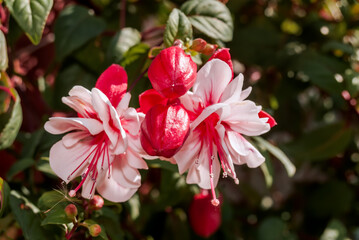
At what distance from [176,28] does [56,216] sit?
0.27 metres

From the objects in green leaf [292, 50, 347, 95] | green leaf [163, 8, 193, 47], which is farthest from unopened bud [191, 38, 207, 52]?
green leaf [292, 50, 347, 95]

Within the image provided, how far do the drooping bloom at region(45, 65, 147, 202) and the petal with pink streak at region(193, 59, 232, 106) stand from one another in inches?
3.0

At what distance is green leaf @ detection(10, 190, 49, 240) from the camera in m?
0.59

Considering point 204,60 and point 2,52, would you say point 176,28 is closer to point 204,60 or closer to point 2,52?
point 204,60

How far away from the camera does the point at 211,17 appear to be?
669 millimetres

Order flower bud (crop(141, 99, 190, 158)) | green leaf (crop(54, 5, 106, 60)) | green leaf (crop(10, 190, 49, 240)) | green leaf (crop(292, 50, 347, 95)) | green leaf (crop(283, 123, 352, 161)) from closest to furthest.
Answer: flower bud (crop(141, 99, 190, 158)) → green leaf (crop(10, 190, 49, 240)) → green leaf (crop(54, 5, 106, 60)) → green leaf (crop(292, 50, 347, 95)) → green leaf (crop(283, 123, 352, 161))

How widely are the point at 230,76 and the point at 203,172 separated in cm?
12

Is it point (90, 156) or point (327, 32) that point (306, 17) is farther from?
point (90, 156)

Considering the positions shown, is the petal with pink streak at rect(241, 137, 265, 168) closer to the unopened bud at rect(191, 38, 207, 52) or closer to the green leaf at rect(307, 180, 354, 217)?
the unopened bud at rect(191, 38, 207, 52)

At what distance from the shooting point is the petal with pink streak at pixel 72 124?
507 millimetres

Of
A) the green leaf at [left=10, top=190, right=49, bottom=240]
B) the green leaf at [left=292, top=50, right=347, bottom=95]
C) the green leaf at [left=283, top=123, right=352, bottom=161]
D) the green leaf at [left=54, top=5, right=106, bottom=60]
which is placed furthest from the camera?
the green leaf at [left=283, top=123, right=352, bottom=161]

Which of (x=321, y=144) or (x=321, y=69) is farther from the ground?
(x=321, y=69)

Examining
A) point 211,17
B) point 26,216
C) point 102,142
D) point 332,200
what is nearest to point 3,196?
point 26,216

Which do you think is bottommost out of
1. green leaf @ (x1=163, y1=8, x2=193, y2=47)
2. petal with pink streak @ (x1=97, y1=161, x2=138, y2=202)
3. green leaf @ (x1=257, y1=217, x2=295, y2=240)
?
green leaf @ (x1=257, y1=217, x2=295, y2=240)
